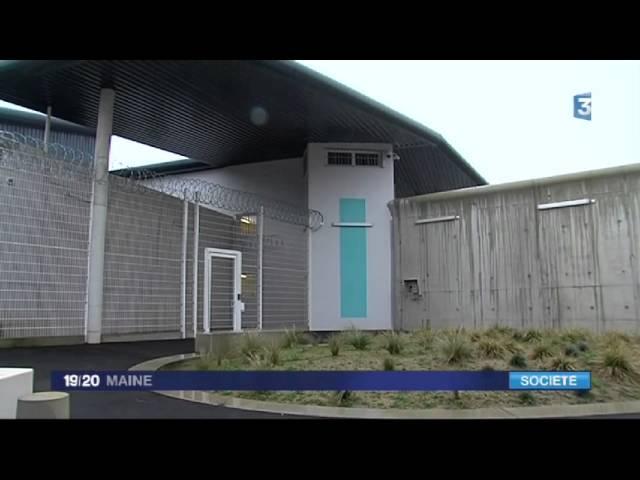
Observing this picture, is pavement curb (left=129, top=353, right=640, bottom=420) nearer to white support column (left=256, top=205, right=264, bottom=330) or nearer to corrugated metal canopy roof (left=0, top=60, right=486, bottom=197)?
corrugated metal canopy roof (left=0, top=60, right=486, bottom=197)

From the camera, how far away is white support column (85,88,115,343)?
11.5m

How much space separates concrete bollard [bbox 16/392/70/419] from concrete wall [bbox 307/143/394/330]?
13024 mm

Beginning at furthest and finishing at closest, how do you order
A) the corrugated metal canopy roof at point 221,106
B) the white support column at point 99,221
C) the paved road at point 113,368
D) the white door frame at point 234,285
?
the white door frame at point 234,285 → the corrugated metal canopy roof at point 221,106 → the white support column at point 99,221 → the paved road at point 113,368

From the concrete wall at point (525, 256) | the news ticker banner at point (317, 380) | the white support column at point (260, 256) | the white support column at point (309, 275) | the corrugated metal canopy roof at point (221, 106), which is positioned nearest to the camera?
the news ticker banner at point (317, 380)

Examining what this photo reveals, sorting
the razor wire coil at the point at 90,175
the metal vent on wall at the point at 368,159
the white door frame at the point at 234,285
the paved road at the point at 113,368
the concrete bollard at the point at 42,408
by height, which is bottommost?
the paved road at the point at 113,368

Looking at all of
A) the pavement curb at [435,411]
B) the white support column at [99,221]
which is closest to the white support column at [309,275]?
the white support column at [99,221]

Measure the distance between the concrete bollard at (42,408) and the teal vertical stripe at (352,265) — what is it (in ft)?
43.4

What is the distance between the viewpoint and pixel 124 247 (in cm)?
1254

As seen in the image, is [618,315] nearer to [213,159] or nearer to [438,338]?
[438,338]

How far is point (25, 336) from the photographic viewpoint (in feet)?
33.4

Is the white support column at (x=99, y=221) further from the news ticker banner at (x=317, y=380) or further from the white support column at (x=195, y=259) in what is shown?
the news ticker banner at (x=317, y=380)

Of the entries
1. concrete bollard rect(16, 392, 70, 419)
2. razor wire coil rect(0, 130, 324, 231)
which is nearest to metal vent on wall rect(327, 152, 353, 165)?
razor wire coil rect(0, 130, 324, 231)

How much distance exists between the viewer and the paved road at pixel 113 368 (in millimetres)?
4973

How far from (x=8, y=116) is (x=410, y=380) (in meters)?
21.5
